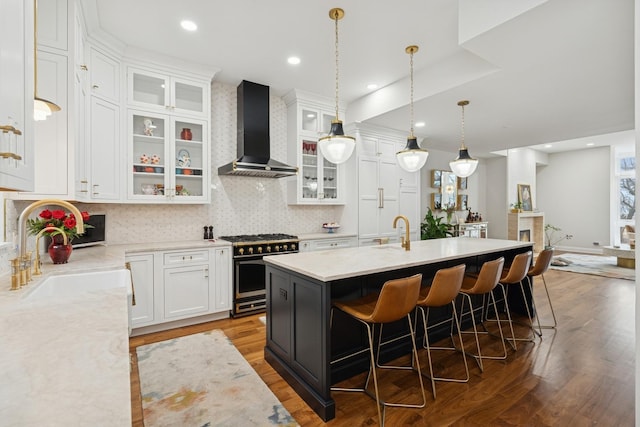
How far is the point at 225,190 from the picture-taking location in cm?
417

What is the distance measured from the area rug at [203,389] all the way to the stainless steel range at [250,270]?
72cm

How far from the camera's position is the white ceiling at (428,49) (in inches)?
89.1

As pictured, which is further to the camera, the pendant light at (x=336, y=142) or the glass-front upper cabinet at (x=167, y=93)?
the glass-front upper cabinet at (x=167, y=93)

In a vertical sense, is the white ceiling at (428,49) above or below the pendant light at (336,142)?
above

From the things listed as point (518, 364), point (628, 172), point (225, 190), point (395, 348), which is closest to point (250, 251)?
point (225, 190)

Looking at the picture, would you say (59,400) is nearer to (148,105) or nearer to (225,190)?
(148,105)

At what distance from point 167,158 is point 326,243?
226 cm

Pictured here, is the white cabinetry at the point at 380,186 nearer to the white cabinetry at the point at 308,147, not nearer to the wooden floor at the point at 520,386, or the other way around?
the white cabinetry at the point at 308,147

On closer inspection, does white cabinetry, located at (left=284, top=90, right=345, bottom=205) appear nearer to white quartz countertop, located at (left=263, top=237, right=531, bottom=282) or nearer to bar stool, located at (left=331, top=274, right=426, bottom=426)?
white quartz countertop, located at (left=263, top=237, right=531, bottom=282)

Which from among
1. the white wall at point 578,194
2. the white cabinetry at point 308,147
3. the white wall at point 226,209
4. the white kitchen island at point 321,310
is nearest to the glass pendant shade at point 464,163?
the white kitchen island at point 321,310

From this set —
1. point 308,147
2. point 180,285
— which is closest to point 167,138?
point 180,285

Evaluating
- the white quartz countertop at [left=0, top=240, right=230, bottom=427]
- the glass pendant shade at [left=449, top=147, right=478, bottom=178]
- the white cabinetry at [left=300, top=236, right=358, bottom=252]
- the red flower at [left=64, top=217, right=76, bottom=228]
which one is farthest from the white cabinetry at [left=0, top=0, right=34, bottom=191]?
the glass pendant shade at [left=449, top=147, right=478, bottom=178]

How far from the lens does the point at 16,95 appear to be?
0.95 metres

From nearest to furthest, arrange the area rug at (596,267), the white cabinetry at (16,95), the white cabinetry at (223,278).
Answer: the white cabinetry at (16,95), the white cabinetry at (223,278), the area rug at (596,267)
